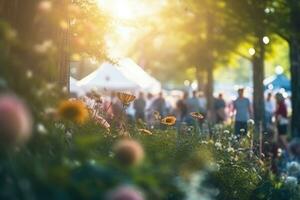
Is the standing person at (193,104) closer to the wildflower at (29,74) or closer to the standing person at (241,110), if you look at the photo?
the standing person at (241,110)

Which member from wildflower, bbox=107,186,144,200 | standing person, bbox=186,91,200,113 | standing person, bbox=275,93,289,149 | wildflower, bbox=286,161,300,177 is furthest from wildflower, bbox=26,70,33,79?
standing person, bbox=186,91,200,113

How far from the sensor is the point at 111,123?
935 cm

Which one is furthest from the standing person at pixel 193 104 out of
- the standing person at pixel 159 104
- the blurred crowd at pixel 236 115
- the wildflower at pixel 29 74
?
the wildflower at pixel 29 74

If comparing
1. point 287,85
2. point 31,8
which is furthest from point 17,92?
point 287,85

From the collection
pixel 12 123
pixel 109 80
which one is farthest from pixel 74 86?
pixel 12 123

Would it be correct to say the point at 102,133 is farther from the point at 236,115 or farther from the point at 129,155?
the point at 236,115

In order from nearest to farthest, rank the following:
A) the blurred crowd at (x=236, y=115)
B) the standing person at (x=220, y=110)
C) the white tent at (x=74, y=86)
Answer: the blurred crowd at (x=236, y=115) < the white tent at (x=74, y=86) < the standing person at (x=220, y=110)

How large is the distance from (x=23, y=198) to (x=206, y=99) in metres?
28.6

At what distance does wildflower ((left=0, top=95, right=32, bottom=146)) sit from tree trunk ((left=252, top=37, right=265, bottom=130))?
19.8m

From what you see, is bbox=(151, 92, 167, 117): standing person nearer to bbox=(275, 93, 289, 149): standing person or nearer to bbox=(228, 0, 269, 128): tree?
bbox=(228, 0, 269, 128): tree

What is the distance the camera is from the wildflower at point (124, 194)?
3559 mm

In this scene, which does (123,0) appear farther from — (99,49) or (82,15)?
(82,15)

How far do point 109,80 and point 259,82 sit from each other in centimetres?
670

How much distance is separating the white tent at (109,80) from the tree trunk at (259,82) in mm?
4979
